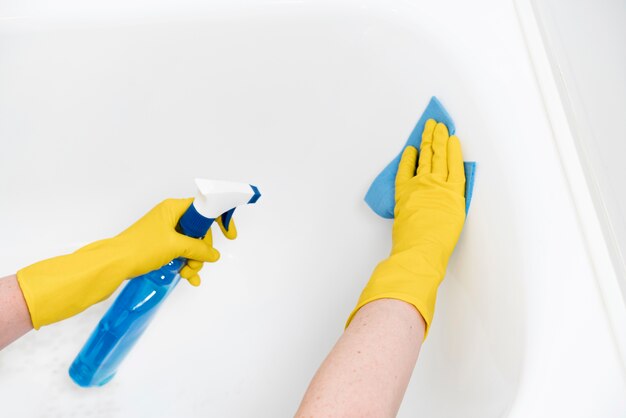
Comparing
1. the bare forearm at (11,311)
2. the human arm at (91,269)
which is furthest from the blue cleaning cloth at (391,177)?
the bare forearm at (11,311)

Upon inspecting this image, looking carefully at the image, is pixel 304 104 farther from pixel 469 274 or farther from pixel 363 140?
pixel 469 274

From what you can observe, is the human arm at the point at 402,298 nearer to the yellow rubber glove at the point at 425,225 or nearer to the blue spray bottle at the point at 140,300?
the yellow rubber glove at the point at 425,225

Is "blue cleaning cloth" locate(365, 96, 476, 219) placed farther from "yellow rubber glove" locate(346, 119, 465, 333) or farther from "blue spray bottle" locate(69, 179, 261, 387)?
"blue spray bottle" locate(69, 179, 261, 387)

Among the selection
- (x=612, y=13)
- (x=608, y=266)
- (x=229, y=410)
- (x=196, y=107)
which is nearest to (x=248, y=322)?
(x=229, y=410)

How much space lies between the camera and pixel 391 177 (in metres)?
1.04

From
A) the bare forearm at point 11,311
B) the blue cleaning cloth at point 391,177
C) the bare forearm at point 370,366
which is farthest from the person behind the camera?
the blue cleaning cloth at point 391,177

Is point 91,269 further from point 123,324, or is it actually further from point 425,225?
point 425,225

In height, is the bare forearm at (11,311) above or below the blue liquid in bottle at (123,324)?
above

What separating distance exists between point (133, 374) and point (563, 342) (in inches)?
32.7

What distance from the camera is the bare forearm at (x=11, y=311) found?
0.75 metres

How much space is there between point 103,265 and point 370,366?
→ 1.34 feet

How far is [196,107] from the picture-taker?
108cm

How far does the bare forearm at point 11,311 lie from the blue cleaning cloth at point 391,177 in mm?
605

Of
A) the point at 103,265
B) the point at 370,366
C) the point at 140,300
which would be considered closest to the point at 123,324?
the point at 140,300
